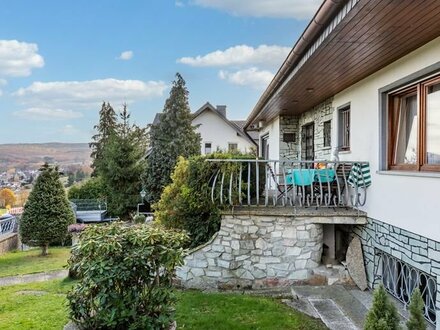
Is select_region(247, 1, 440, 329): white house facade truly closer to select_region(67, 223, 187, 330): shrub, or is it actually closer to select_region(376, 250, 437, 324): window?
select_region(376, 250, 437, 324): window

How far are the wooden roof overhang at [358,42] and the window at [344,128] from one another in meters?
0.61

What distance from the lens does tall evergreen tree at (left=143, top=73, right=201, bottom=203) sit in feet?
73.6

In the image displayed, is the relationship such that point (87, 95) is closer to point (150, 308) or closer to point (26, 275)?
point (26, 275)

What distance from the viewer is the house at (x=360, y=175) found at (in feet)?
15.5

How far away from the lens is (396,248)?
5848mm

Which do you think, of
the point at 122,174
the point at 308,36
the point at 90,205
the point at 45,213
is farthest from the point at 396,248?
the point at 90,205

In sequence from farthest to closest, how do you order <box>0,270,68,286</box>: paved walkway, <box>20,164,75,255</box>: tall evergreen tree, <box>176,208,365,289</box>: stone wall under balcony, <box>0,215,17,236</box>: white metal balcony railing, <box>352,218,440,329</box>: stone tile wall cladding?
<box>0,215,17,236</box>: white metal balcony railing
<box>20,164,75,255</box>: tall evergreen tree
<box>0,270,68,286</box>: paved walkway
<box>176,208,365,289</box>: stone wall under balcony
<box>352,218,440,329</box>: stone tile wall cladding

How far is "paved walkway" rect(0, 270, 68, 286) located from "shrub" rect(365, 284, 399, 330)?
7378 millimetres

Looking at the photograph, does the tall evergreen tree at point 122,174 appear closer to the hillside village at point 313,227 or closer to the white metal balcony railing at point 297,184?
the hillside village at point 313,227

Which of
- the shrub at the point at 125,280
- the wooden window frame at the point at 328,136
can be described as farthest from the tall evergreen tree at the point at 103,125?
the shrub at the point at 125,280

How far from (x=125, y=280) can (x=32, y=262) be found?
10265mm

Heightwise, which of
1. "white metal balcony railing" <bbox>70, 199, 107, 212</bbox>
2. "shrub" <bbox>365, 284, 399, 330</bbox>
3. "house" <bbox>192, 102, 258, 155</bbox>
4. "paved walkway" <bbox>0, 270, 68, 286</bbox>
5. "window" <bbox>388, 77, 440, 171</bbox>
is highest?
"house" <bbox>192, 102, 258, 155</bbox>

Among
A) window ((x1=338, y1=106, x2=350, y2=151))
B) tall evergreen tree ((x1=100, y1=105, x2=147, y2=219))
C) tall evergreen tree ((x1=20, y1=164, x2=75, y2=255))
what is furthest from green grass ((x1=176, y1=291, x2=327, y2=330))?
tall evergreen tree ((x1=100, y1=105, x2=147, y2=219))

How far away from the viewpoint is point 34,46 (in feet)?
58.0
